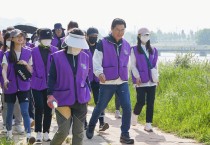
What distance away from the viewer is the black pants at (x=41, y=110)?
19.5 feet

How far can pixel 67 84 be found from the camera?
4652mm

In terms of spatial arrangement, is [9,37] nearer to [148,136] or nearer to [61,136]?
[61,136]

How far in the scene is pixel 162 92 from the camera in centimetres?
1055

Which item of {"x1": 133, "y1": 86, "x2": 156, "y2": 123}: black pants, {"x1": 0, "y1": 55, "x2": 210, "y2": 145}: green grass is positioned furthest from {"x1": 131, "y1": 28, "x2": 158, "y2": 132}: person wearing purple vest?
{"x1": 0, "y1": 55, "x2": 210, "y2": 145}: green grass

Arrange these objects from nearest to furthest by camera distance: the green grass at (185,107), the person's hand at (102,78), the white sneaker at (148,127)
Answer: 1. the person's hand at (102,78)
2. the green grass at (185,107)
3. the white sneaker at (148,127)

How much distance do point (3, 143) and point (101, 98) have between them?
1.70 meters

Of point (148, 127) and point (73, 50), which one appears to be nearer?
point (73, 50)

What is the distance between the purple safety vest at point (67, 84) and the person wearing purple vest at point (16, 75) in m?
1.35

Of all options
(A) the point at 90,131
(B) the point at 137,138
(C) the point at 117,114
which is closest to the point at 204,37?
(C) the point at 117,114

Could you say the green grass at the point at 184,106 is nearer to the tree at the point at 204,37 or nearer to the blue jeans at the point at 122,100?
the blue jeans at the point at 122,100

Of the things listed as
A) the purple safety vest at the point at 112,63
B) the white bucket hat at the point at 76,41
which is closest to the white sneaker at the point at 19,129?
the purple safety vest at the point at 112,63

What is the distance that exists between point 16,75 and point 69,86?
1.63 metres

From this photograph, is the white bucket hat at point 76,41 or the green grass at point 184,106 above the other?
the white bucket hat at point 76,41

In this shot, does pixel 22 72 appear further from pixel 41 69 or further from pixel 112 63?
pixel 112 63
